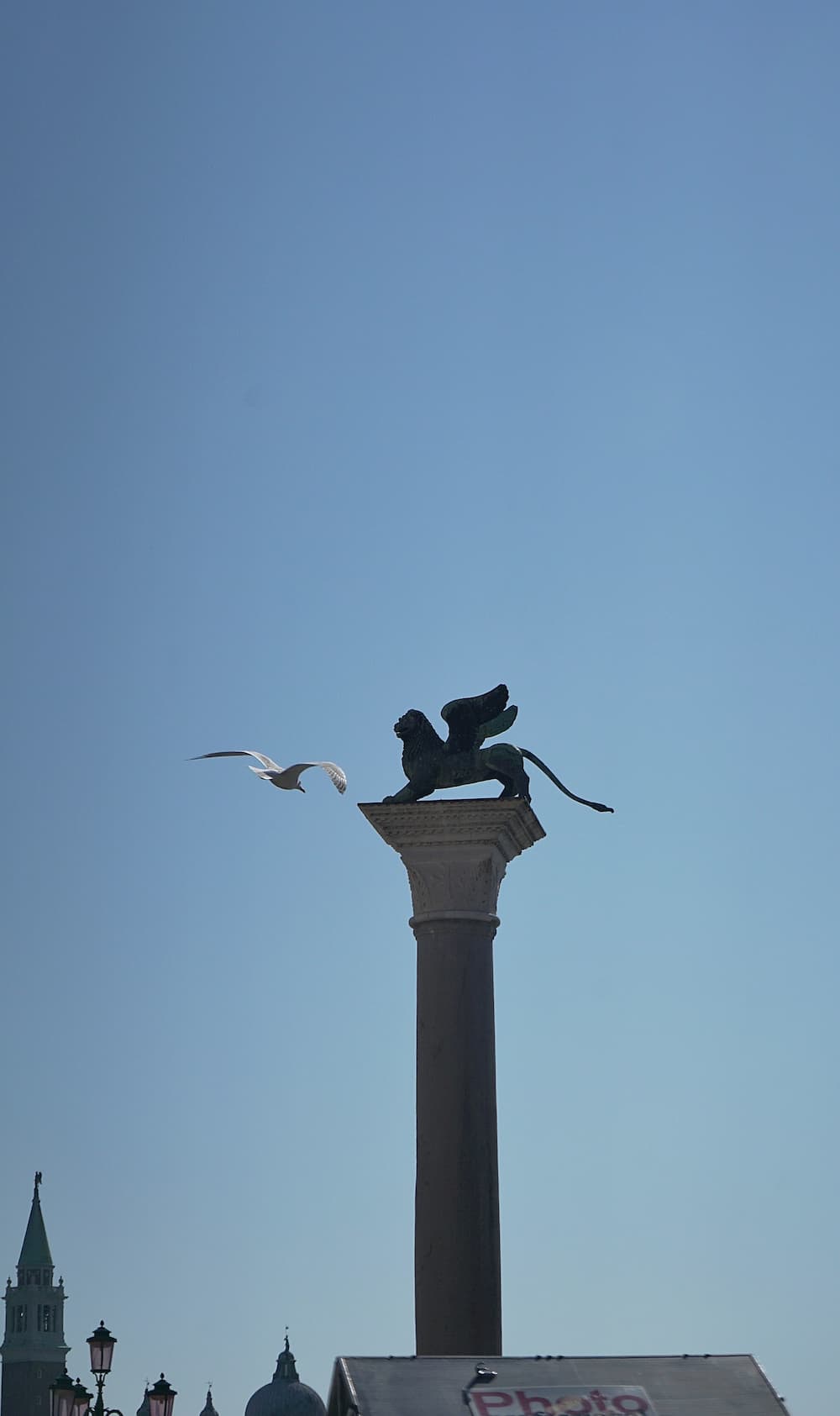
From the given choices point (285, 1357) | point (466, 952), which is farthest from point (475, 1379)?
point (285, 1357)

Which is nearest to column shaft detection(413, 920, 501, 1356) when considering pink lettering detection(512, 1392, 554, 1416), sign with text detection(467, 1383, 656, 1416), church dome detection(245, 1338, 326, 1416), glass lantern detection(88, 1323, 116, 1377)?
sign with text detection(467, 1383, 656, 1416)

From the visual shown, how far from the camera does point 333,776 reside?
28766mm

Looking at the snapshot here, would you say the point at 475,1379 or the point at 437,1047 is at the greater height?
the point at 437,1047

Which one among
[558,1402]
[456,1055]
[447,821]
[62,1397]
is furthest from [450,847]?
[62,1397]

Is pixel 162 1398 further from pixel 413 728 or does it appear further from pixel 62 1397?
pixel 413 728

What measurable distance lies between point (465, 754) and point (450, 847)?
136 centimetres

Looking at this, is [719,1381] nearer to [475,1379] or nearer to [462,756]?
[475,1379]

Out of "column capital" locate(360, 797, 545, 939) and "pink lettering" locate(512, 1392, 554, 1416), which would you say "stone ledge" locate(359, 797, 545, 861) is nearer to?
"column capital" locate(360, 797, 545, 939)

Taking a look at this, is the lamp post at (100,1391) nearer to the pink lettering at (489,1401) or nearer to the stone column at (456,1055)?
the stone column at (456,1055)

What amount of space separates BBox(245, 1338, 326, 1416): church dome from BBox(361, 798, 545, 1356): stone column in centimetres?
13248

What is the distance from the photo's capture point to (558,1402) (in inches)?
759

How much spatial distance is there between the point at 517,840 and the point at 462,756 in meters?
1.19

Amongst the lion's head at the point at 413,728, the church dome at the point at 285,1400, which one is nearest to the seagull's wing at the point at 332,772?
the lion's head at the point at 413,728

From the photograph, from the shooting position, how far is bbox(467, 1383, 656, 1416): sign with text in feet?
62.5
